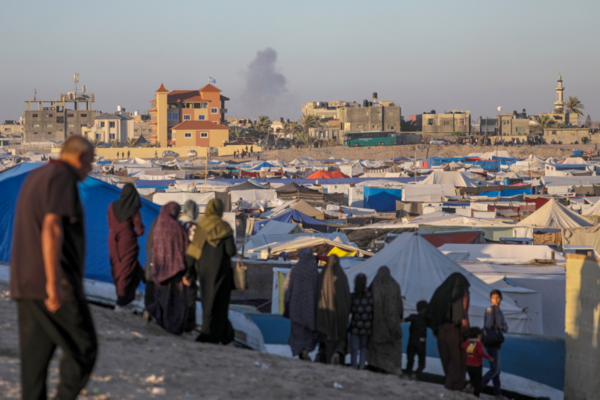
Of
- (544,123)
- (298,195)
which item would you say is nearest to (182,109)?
(544,123)

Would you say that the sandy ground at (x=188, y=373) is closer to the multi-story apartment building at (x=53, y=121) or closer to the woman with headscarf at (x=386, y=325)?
the woman with headscarf at (x=386, y=325)

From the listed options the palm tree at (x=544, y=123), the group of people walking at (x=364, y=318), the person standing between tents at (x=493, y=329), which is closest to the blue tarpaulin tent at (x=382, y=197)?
the person standing between tents at (x=493, y=329)

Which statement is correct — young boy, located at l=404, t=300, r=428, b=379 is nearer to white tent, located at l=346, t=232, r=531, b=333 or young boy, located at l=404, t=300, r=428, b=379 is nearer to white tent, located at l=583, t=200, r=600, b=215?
white tent, located at l=346, t=232, r=531, b=333

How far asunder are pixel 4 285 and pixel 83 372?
12.5ft

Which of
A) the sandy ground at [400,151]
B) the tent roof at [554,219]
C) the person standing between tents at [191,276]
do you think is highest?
the sandy ground at [400,151]

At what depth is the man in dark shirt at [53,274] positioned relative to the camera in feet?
9.23

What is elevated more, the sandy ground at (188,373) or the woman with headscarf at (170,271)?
the woman with headscarf at (170,271)

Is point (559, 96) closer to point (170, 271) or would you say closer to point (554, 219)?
point (554, 219)

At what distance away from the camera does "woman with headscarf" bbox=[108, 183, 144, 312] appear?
5.38m

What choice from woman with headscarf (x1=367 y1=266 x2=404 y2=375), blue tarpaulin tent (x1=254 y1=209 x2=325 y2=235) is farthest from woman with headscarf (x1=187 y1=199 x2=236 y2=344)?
blue tarpaulin tent (x1=254 y1=209 x2=325 y2=235)

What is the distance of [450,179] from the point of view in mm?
→ 30250

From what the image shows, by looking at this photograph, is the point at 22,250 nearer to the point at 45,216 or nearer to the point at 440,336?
the point at 45,216

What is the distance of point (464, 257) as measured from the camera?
1215 centimetres

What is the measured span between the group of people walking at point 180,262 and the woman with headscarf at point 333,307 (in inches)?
34.4
